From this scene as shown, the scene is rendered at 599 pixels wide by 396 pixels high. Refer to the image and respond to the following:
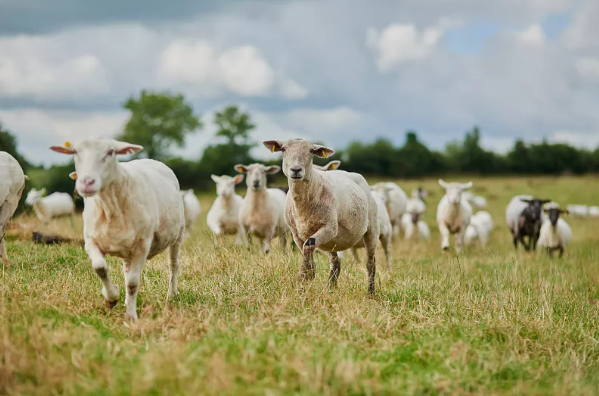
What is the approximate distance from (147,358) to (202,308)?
5.94 ft

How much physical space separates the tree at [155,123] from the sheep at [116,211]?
56.5 metres

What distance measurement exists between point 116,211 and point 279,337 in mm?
2149

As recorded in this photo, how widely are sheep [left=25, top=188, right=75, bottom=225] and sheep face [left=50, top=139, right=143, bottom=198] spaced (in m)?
18.9

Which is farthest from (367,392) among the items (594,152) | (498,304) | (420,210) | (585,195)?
(594,152)

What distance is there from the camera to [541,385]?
16.9ft

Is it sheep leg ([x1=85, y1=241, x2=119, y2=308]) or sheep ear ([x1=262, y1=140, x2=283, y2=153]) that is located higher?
sheep ear ([x1=262, y1=140, x2=283, y2=153])

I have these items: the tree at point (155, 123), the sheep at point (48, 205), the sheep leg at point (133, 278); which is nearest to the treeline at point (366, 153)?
the tree at point (155, 123)

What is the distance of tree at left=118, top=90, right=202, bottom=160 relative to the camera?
6142 cm

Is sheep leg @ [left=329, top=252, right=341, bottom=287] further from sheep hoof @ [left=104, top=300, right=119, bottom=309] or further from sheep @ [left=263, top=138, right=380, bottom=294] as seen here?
sheep hoof @ [left=104, top=300, right=119, bottom=309]

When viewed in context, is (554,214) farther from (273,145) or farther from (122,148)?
(122,148)

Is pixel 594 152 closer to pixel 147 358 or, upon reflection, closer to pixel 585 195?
pixel 585 195

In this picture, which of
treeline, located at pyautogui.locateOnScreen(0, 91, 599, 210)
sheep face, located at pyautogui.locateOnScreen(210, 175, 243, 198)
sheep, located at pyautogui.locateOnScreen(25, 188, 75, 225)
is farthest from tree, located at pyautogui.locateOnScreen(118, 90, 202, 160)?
sheep face, located at pyautogui.locateOnScreen(210, 175, 243, 198)

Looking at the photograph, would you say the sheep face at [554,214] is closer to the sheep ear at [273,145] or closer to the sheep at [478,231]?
the sheep at [478,231]

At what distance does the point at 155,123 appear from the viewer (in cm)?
6269
